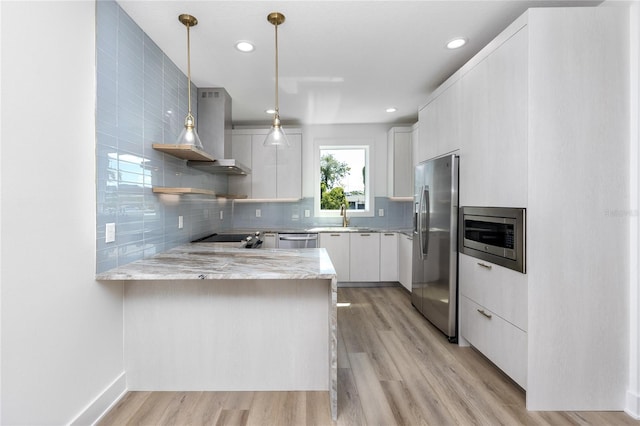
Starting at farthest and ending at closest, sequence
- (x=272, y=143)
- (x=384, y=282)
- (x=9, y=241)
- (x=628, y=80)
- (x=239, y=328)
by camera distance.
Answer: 1. (x=384, y=282)
2. (x=272, y=143)
3. (x=239, y=328)
4. (x=628, y=80)
5. (x=9, y=241)

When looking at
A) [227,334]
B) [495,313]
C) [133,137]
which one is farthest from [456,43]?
[227,334]

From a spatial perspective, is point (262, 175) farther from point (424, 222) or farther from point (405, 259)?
point (424, 222)

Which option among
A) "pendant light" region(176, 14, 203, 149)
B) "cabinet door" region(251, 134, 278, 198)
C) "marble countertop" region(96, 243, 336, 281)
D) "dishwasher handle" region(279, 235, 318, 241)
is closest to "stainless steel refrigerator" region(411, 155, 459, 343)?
"marble countertop" region(96, 243, 336, 281)

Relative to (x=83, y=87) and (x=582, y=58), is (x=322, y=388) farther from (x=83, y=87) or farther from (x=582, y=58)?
(x=582, y=58)

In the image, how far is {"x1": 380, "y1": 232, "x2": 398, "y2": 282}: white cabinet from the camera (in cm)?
442

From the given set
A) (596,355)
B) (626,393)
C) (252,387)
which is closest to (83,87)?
(252,387)

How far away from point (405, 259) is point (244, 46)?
309 cm

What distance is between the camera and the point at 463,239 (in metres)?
2.48

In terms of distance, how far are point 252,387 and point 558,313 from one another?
1.87 metres

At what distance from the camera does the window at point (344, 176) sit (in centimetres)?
491

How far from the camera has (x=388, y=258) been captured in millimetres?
4418

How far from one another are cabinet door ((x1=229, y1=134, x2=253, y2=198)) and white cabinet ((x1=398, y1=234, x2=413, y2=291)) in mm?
2275

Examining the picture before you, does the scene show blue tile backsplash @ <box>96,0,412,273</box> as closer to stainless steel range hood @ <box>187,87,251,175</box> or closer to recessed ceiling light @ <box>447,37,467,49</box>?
stainless steel range hood @ <box>187,87,251,175</box>

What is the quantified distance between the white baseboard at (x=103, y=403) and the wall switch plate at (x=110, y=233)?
2.79 ft
